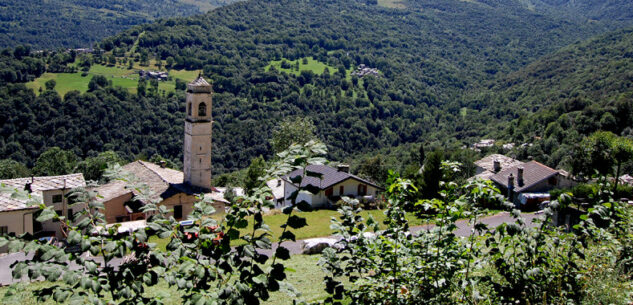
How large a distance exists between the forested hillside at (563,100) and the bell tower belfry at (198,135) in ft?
118

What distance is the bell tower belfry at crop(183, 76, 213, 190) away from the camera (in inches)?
1550

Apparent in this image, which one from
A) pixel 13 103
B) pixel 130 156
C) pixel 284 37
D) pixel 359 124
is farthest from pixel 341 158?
pixel 284 37

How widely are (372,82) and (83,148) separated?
307 ft

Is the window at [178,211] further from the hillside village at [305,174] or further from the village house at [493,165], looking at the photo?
the village house at [493,165]

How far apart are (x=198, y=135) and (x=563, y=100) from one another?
93873 millimetres

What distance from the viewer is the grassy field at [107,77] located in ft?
368

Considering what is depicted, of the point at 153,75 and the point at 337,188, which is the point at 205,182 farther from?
the point at 153,75

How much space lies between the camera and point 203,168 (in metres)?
39.8

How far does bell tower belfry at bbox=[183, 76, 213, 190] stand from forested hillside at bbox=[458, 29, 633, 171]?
35921 millimetres

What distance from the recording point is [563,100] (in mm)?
110125

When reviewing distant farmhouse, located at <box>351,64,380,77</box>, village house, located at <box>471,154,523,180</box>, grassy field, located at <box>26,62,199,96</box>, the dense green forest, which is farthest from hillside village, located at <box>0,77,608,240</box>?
distant farmhouse, located at <box>351,64,380,77</box>

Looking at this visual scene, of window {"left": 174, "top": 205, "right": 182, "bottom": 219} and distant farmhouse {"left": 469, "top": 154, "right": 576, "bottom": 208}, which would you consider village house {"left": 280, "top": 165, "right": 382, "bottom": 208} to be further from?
distant farmhouse {"left": 469, "top": 154, "right": 576, "bottom": 208}

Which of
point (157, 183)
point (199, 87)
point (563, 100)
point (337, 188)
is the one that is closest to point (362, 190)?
point (337, 188)

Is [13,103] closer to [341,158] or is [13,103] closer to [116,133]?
[116,133]
